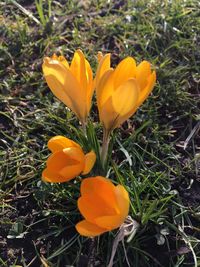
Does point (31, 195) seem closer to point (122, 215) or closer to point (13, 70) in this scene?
point (122, 215)

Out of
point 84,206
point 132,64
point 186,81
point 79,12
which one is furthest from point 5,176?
point 79,12

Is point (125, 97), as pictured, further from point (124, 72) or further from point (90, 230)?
point (90, 230)

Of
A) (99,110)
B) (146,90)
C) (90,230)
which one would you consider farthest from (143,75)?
(90,230)

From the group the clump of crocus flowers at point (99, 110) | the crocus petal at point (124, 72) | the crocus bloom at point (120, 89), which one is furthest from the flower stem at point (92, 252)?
the crocus petal at point (124, 72)

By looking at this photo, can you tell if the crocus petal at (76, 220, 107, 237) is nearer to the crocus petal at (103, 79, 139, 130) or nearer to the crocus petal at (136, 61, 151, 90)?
the crocus petal at (103, 79, 139, 130)

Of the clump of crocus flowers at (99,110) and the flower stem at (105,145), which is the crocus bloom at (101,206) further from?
the flower stem at (105,145)
